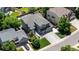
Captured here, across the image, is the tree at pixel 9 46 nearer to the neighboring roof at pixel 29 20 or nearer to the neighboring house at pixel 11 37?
the neighboring house at pixel 11 37

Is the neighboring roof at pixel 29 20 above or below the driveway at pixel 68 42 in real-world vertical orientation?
above

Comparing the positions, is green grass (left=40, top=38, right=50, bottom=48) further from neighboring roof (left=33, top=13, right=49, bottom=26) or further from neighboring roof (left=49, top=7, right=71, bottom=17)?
neighboring roof (left=49, top=7, right=71, bottom=17)

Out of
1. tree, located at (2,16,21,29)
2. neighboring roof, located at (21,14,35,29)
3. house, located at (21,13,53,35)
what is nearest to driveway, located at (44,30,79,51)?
house, located at (21,13,53,35)

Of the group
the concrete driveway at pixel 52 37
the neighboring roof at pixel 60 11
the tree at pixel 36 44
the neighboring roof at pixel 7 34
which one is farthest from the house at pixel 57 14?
the neighboring roof at pixel 7 34
